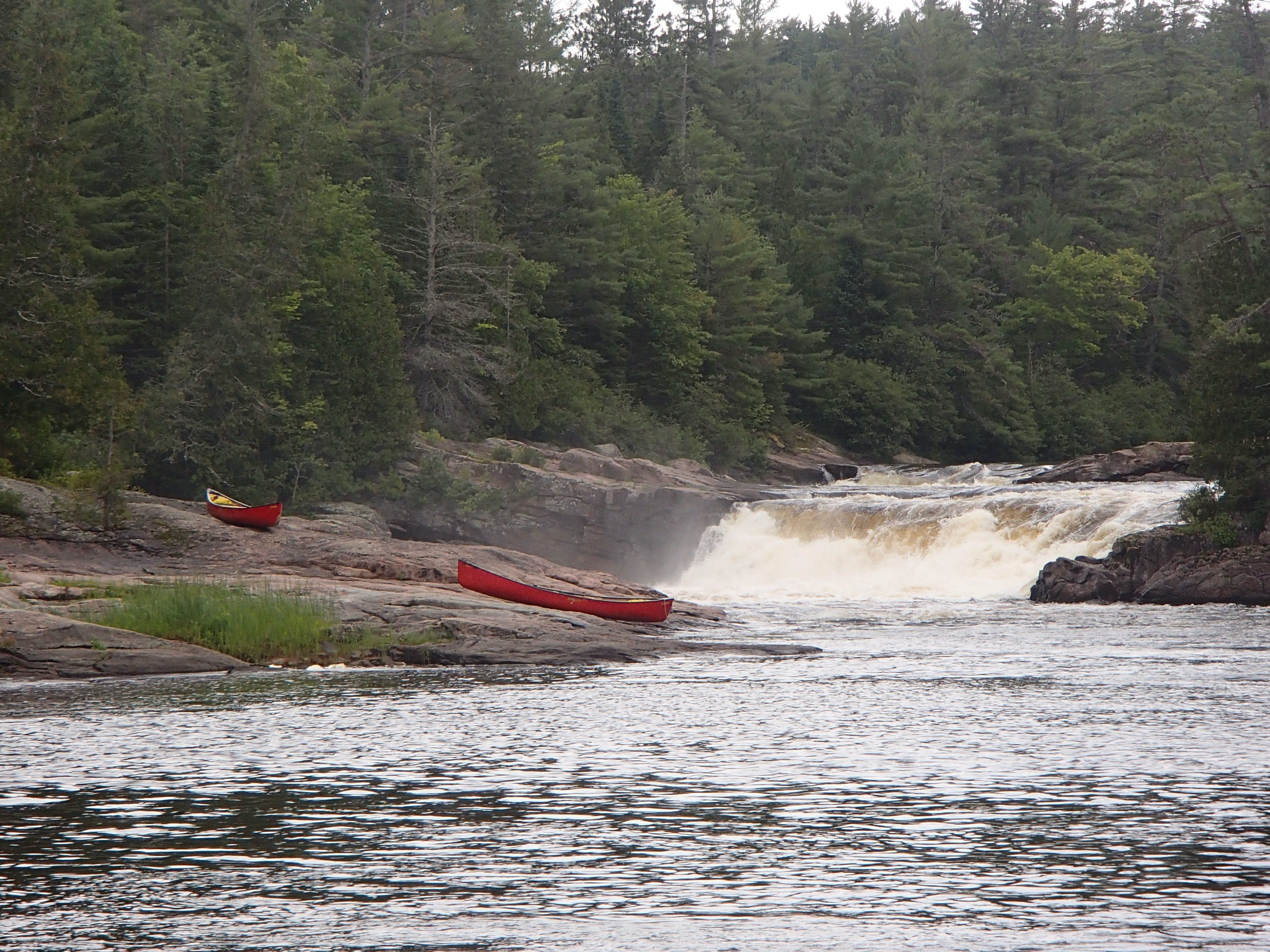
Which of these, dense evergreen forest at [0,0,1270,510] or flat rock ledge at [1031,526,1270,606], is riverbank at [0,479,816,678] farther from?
flat rock ledge at [1031,526,1270,606]

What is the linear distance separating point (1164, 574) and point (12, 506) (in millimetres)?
24273

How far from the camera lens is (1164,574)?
115ft

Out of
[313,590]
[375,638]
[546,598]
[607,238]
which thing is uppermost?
[607,238]

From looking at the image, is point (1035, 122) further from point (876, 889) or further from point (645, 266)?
point (876, 889)

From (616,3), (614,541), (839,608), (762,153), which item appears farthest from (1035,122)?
(839,608)

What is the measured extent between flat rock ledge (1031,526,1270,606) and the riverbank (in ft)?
28.9

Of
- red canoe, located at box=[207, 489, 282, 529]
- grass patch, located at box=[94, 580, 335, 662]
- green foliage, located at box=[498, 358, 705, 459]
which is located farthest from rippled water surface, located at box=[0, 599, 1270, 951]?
green foliage, located at box=[498, 358, 705, 459]

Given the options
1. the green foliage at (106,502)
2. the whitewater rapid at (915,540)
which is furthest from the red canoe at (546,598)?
the whitewater rapid at (915,540)

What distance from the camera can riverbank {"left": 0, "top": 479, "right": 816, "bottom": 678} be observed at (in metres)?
21.8

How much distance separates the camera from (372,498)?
45531mm

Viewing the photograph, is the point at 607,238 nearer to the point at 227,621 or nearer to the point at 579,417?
the point at 579,417

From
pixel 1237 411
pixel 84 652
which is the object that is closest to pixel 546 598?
pixel 84 652

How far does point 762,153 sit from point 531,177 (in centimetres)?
2993

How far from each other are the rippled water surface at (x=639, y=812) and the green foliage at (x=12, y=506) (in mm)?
9137
